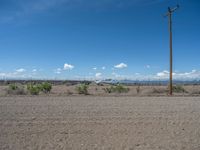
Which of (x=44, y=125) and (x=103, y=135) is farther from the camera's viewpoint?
(x=44, y=125)

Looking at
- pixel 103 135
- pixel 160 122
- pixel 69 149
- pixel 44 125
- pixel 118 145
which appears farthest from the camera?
pixel 160 122

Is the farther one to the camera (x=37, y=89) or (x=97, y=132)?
(x=37, y=89)

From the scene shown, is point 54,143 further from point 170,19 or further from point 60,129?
point 170,19

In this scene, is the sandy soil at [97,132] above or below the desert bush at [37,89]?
below

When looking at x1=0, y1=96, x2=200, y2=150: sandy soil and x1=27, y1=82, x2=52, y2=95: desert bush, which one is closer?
x1=0, y1=96, x2=200, y2=150: sandy soil

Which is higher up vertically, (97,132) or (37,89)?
(37,89)

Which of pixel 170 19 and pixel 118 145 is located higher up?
pixel 170 19

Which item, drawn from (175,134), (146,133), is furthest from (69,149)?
(175,134)

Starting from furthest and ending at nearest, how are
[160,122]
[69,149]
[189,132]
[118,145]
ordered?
[160,122] < [189,132] < [118,145] < [69,149]

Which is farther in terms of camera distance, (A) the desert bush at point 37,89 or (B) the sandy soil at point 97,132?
(A) the desert bush at point 37,89

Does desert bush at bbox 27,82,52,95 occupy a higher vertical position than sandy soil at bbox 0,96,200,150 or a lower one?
higher

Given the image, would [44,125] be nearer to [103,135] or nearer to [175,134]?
[103,135]

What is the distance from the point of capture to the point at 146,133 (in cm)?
1054

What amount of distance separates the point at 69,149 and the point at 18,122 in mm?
4821
